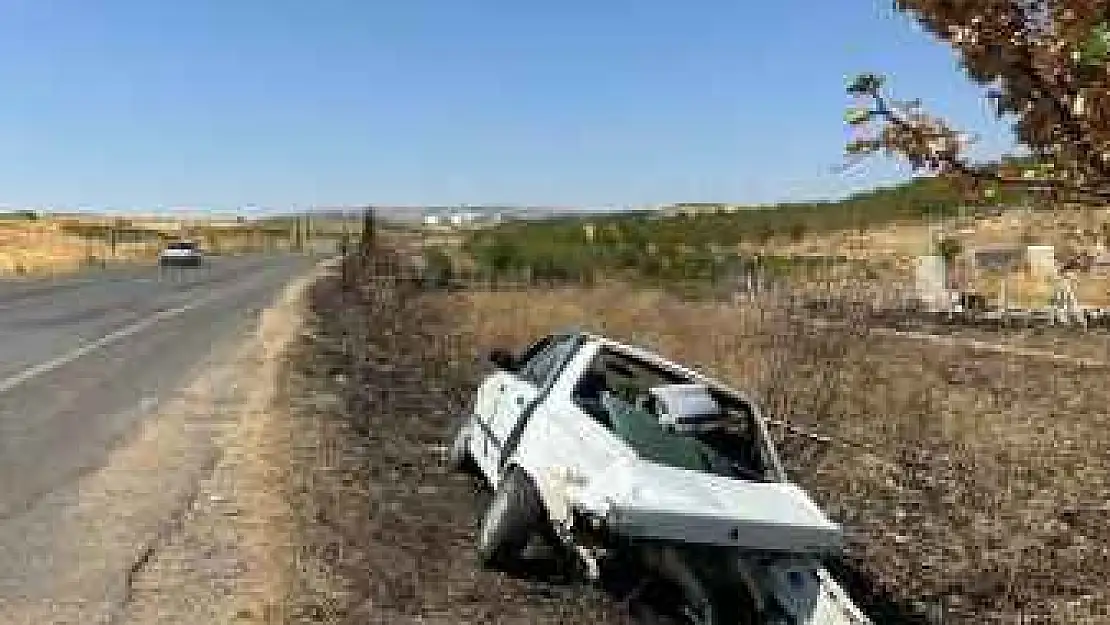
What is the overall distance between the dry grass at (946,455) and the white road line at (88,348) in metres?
6.28

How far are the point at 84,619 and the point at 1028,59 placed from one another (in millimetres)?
5242

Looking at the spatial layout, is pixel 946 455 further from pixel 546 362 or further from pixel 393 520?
pixel 393 520

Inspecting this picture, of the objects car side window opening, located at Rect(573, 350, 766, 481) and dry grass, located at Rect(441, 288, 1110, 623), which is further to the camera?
dry grass, located at Rect(441, 288, 1110, 623)

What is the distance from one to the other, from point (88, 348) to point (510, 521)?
47.0ft

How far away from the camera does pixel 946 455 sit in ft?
51.6

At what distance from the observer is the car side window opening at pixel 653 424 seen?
28.4 feet

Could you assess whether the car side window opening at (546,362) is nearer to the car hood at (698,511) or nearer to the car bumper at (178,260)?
the car hood at (698,511)

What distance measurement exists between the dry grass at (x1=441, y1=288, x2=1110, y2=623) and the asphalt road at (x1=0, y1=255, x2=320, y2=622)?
5.97 m

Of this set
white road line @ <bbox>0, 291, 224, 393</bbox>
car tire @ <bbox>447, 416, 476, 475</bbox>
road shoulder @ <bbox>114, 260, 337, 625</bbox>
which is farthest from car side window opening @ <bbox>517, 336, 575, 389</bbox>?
white road line @ <bbox>0, 291, 224, 393</bbox>

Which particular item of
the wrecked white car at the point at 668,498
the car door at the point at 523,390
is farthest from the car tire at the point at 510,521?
the car door at the point at 523,390

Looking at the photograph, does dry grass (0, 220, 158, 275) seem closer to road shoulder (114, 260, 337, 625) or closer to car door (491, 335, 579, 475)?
road shoulder (114, 260, 337, 625)

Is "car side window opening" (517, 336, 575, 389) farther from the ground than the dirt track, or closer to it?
farther from the ground

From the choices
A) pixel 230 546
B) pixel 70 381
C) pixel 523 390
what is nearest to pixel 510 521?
pixel 230 546

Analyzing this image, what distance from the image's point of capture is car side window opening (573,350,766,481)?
866 cm
